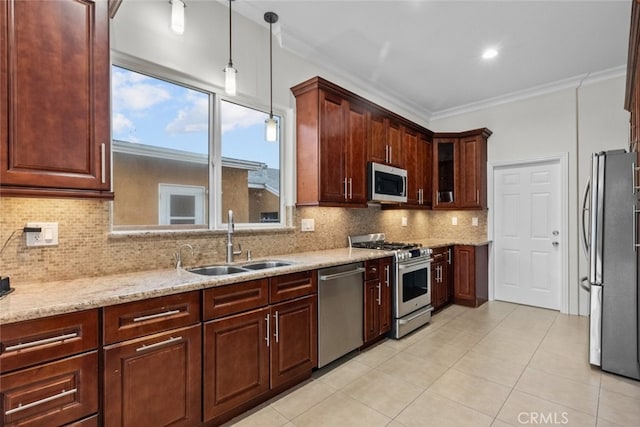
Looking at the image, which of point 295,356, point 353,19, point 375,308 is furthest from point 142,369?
point 353,19

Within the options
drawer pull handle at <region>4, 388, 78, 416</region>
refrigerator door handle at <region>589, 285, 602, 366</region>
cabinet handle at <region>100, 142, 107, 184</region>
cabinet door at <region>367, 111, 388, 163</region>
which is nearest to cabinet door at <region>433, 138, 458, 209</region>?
cabinet door at <region>367, 111, 388, 163</region>

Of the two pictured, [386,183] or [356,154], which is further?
[386,183]

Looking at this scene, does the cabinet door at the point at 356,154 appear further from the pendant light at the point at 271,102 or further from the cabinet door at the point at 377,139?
the pendant light at the point at 271,102

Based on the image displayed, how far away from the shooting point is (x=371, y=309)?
2.93 metres

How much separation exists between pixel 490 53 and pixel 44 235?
4142 millimetres

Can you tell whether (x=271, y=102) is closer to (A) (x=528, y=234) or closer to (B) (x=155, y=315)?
(B) (x=155, y=315)

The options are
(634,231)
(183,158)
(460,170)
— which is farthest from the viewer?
(460,170)

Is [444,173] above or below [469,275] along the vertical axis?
above

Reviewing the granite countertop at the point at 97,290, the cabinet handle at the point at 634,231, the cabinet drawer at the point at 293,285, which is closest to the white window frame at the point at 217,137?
the granite countertop at the point at 97,290

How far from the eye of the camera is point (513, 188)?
14.6 ft

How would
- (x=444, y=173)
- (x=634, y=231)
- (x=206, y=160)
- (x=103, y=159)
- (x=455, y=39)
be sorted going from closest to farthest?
(x=103, y=159) < (x=634, y=231) < (x=206, y=160) < (x=455, y=39) < (x=444, y=173)

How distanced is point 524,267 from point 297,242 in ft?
11.1

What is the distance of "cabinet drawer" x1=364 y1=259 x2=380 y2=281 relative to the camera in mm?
2868

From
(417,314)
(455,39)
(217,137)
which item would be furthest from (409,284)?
(455,39)
